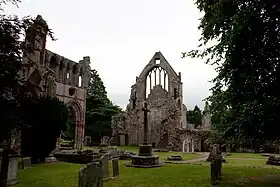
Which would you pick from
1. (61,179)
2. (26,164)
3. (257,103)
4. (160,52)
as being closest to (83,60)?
(160,52)

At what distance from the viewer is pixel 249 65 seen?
28.7ft

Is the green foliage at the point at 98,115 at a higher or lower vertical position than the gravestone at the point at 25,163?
higher

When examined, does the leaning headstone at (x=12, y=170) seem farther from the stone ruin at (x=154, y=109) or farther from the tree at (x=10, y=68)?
the stone ruin at (x=154, y=109)

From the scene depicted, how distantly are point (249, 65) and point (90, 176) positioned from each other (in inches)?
226

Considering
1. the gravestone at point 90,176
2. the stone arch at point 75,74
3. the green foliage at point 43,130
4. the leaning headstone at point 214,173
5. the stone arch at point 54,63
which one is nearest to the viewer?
the gravestone at point 90,176

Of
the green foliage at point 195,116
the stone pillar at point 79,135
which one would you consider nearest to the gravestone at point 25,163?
the stone pillar at point 79,135

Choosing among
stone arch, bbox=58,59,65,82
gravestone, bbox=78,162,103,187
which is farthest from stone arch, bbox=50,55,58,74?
gravestone, bbox=78,162,103,187

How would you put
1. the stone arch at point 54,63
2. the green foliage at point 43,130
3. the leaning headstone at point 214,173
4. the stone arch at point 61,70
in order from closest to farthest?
the leaning headstone at point 214,173, the green foliage at point 43,130, the stone arch at point 54,63, the stone arch at point 61,70

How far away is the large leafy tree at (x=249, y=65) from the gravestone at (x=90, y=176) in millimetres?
5021

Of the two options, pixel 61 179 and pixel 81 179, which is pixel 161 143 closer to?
pixel 61 179

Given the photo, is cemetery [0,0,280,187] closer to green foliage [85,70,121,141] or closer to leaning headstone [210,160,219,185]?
leaning headstone [210,160,219,185]

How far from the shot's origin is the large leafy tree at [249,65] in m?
8.29

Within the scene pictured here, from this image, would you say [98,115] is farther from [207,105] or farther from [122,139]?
[207,105]

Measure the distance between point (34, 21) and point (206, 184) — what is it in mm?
7240
